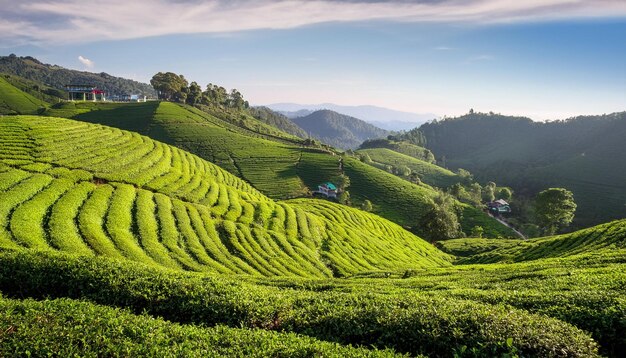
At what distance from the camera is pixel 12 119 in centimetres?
5991

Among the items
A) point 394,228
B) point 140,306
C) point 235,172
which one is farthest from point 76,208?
point 235,172

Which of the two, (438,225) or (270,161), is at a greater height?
(270,161)

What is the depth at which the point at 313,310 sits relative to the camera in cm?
1616

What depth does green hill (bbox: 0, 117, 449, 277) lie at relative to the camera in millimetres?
32906

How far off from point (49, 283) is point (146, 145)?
201 ft

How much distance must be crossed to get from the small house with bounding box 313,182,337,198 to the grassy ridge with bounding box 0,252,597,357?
12255cm

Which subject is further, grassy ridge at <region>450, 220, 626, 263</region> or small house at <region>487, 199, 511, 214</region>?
small house at <region>487, 199, 511, 214</region>

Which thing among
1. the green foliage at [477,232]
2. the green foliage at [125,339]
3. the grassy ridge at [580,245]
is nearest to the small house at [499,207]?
the green foliage at [477,232]

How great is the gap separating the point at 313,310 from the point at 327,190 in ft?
414

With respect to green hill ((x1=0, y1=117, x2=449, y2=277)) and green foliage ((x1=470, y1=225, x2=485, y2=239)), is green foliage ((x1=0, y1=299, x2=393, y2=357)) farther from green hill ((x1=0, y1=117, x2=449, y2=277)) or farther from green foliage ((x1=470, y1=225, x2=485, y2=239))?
green foliage ((x1=470, y1=225, x2=485, y2=239))

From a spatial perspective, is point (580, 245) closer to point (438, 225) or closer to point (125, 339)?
point (125, 339)

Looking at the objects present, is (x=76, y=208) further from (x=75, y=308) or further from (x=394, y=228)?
(x=394, y=228)

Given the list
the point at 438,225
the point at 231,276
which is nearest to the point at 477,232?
the point at 438,225

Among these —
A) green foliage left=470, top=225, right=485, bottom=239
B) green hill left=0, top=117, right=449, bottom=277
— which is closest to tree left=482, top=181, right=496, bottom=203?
green foliage left=470, top=225, right=485, bottom=239
